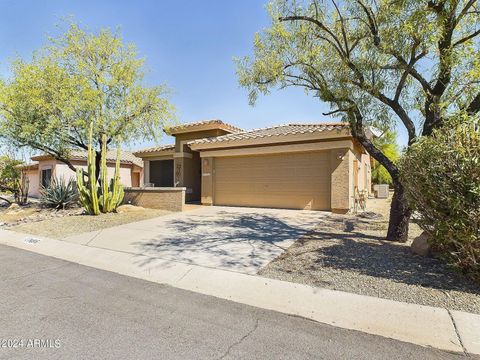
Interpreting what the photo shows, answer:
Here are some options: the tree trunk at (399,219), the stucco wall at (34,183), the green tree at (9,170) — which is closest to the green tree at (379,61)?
the tree trunk at (399,219)

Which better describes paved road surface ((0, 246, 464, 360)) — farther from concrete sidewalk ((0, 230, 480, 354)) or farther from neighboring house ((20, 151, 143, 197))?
neighboring house ((20, 151, 143, 197))

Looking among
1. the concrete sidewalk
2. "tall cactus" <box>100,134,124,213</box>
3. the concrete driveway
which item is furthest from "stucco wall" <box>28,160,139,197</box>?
the concrete sidewalk

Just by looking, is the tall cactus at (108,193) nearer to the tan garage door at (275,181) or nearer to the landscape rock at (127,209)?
the landscape rock at (127,209)

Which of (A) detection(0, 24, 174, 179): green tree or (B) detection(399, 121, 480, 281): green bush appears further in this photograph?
(A) detection(0, 24, 174, 179): green tree

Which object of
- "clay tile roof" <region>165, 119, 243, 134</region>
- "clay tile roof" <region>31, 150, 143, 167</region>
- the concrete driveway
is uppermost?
"clay tile roof" <region>165, 119, 243, 134</region>

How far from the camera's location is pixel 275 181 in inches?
540

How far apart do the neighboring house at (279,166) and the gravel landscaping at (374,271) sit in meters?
5.02

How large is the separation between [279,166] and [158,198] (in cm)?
635

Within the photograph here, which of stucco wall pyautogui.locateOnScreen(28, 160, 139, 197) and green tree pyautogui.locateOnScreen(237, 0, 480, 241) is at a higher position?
green tree pyautogui.locateOnScreen(237, 0, 480, 241)

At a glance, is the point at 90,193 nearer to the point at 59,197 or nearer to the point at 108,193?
the point at 108,193

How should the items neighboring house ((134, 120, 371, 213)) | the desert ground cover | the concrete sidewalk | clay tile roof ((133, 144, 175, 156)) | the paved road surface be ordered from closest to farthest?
the paved road surface, the concrete sidewalk, the desert ground cover, neighboring house ((134, 120, 371, 213)), clay tile roof ((133, 144, 175, 156))

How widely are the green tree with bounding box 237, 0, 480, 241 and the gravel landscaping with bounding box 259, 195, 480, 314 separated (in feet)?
3.60

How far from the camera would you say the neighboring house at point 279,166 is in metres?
12.0

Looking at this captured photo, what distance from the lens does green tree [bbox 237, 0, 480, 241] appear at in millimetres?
5875
